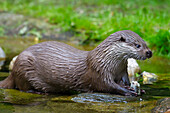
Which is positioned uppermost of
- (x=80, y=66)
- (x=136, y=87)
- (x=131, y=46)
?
(x=131, y=46)

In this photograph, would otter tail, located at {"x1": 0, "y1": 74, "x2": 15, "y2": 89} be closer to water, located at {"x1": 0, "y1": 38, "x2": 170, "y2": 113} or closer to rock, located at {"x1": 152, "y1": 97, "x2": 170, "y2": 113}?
water, located at {"x1": 0, "y1": 38, "x2": 170, "y2": 113}

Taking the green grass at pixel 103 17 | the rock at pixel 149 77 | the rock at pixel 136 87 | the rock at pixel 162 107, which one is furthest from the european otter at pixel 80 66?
the green grass at pixel 103 17

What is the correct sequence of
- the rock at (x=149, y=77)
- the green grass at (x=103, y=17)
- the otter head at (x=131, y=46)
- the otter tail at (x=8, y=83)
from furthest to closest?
the green grass at (x=103, y=17) < the rock at (x=149, y=77) < the otter tail at (x=8, y=83) < the otter head at (x=131, y=46)

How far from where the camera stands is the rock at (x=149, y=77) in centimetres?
472

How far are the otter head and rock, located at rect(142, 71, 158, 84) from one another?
39.8 inches

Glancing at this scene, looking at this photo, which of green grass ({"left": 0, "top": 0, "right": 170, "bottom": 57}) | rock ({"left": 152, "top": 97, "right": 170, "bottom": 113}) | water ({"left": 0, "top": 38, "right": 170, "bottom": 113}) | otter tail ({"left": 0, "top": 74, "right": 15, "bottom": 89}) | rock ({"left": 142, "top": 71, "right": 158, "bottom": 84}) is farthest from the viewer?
green grass ({"left": 0, "top": 0, "right": 170, "bottom": 57})

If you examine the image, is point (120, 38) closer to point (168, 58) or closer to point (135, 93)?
point (135, 93)

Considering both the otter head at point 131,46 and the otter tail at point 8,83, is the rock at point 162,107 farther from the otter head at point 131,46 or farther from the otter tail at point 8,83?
the otter tail at point 8,83

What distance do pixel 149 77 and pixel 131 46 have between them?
3.97 ft

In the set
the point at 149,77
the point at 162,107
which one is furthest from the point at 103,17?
the point at 162,107

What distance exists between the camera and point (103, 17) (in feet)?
30.3

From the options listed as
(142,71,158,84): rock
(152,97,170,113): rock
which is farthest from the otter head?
(142,71,158,84): rock

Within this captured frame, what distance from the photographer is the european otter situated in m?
3.84

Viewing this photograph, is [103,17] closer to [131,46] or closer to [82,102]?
[131,46]
